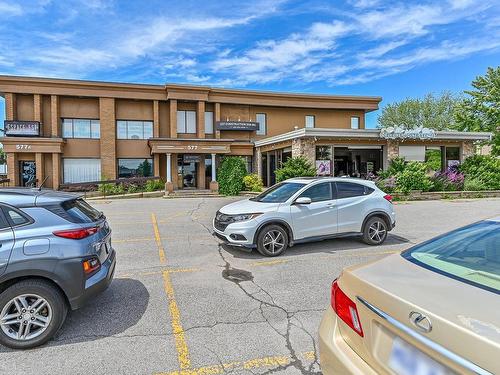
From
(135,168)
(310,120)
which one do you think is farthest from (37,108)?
(310,120)

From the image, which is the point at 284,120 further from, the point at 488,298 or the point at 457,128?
the point at 488,298

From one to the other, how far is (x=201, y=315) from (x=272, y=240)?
9.28 feet

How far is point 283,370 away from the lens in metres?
2.93

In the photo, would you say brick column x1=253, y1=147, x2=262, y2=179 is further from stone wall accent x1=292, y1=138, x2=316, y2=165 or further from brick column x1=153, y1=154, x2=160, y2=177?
brick column x1=153, y1=154, x2=160, y2=177

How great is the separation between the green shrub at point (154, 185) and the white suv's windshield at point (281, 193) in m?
16.9

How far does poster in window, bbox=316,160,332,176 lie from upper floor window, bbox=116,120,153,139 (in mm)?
14462

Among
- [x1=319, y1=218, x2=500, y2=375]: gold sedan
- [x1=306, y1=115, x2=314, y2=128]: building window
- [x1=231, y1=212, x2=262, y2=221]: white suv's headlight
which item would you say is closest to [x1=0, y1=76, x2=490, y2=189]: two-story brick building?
[x1=306, y1=115, x2=314, y2=128]: building window

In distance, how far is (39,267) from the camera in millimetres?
3285

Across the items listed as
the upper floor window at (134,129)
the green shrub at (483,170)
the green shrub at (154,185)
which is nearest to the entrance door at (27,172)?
the upper floor window at (134,129)

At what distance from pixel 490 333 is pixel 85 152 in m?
27.3

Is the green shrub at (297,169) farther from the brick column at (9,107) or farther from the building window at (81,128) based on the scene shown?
the brick column at (9,107)

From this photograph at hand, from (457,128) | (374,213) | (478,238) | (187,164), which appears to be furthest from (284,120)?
(478,238)

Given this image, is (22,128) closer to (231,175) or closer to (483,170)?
(231,175)

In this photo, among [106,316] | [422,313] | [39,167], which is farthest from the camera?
[39,167]
